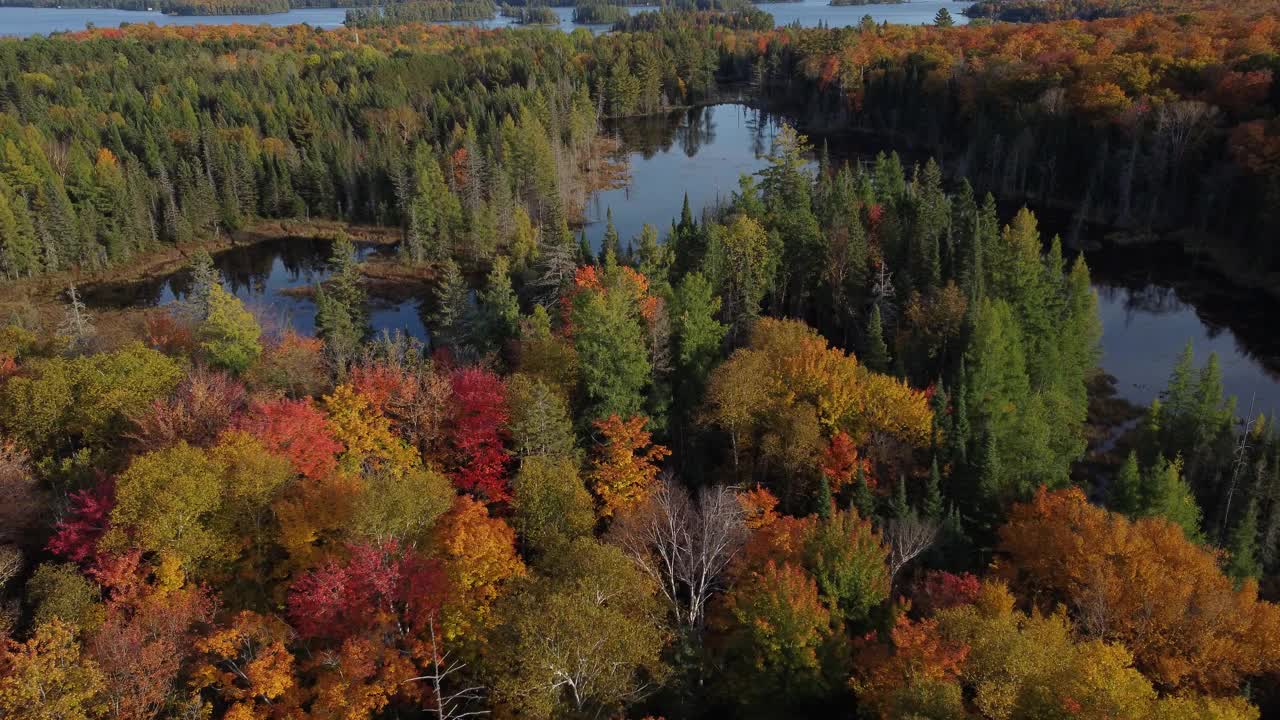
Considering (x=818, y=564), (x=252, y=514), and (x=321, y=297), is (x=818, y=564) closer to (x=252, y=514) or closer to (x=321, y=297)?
(x=252, y=514)

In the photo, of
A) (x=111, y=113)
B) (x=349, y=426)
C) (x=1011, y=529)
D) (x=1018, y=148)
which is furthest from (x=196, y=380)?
(x=111, y=113)

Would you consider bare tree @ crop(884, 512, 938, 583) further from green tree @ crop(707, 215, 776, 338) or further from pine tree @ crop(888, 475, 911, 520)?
green tree @ crop(707, 215, 776, 338)

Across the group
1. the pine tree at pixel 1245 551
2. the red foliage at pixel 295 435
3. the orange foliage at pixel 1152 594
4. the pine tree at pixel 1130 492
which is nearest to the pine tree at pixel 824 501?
the orange foliage at pixel 1152 594

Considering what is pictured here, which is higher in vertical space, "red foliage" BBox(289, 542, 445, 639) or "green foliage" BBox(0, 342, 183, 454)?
"green foliage" BBox(0, 342, 183, 454)

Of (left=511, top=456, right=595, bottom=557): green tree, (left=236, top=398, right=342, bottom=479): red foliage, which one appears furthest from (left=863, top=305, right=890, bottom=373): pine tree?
(left=236, top=398, right=342, bottom=479): red foliage

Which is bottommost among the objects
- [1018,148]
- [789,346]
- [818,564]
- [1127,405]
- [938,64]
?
[1127,405]

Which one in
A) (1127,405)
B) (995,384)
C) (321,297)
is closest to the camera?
(995,384)

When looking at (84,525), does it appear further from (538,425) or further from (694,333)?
(694,333)

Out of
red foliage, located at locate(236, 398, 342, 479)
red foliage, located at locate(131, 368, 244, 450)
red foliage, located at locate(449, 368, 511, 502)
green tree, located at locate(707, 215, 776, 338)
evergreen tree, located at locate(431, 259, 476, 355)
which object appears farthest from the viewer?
green tree, located at locate(707, 215, 776, 338)
